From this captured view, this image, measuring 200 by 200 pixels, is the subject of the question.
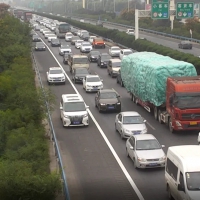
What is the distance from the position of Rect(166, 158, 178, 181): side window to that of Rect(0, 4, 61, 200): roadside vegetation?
390 centimetres

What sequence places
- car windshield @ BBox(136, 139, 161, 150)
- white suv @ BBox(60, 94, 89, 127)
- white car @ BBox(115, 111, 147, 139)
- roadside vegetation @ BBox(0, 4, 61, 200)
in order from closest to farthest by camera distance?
roadside vegetation @ BBox(0, 4, 61, 200) < car windshield @ BBox(136, 139, 161, 150) < white car @ BBox(115, 111, 147, 139) < white suv @ BBox(60, 94, 89, 127)

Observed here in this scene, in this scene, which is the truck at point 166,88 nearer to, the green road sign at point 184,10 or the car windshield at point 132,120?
the car windshield at point 132,120

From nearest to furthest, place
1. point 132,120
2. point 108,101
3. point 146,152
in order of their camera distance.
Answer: point 146,152 → point 132,120 → point 108,101

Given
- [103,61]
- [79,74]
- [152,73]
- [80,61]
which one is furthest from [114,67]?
[152,73]

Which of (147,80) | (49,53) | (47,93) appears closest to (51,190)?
(47,93)

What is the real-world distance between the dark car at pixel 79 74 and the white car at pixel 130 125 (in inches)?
742

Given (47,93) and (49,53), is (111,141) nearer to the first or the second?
(47,93)

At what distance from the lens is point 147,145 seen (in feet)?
82.4

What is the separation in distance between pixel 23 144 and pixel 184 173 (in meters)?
7.85

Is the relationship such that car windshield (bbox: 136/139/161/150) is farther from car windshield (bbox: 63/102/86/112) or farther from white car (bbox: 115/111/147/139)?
car windshield (bbox: 63/102/86/112)

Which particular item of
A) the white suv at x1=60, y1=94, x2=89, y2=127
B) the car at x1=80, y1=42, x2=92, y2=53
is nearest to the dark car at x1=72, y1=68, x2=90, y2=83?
the white suv at x1=60, y1=94, x2=89, y2=127

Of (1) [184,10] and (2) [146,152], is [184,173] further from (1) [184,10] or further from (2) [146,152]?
(1) [184,10]

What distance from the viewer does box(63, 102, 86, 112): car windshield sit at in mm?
34188

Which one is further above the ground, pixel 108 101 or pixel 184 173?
pixel 184 173
